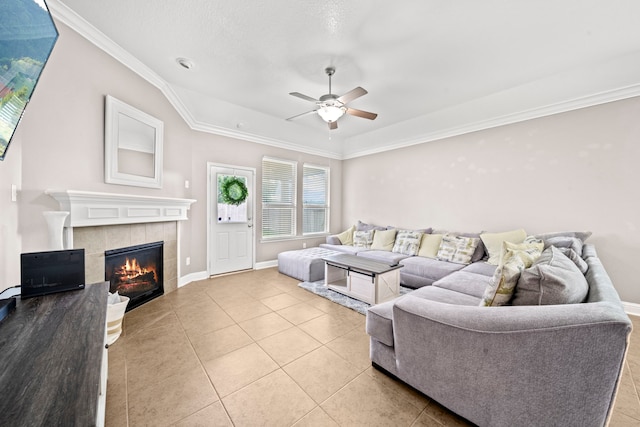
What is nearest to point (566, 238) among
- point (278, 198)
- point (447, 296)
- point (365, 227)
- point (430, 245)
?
point (430, 245)

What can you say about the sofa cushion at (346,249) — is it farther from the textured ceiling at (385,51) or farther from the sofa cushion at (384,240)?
the textured ceiling at (385,51)

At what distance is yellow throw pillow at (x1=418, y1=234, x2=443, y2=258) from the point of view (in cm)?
416

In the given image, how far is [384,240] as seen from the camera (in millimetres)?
4922

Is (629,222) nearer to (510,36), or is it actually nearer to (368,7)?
(510,36)

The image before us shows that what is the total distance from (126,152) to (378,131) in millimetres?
4569

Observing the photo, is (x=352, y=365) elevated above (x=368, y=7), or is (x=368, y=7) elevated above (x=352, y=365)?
(x=368, y=7)

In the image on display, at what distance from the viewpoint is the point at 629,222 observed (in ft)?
9.51

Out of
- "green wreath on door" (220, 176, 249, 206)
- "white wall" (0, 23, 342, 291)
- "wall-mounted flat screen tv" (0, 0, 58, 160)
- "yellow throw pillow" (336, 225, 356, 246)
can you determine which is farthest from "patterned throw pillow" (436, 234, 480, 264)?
"wall-mounted flat screen tv" (0, 0, 58, 160)

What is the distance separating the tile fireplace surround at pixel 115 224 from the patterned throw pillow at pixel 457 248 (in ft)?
13.7

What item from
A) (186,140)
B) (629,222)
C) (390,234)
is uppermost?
(186,140)

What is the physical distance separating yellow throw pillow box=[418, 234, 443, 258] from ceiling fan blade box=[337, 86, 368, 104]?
287 cm

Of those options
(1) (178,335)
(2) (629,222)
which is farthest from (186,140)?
(2) (629,222)

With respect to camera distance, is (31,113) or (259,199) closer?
(31,113)

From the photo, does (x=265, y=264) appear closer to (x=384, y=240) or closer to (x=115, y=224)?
(x=384, y=240)
